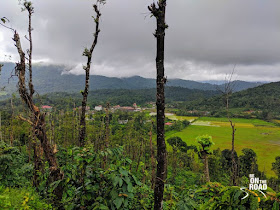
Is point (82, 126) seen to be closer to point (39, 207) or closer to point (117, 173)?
point (39, 207)

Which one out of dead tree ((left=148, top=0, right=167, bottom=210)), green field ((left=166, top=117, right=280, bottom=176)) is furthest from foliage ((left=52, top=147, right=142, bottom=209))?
green field ((left=166, top=117, right=280, bottom=176))

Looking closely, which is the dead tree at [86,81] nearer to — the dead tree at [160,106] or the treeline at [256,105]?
the dead tree at [160,106]

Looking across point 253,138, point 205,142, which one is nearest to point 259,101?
point 253,138

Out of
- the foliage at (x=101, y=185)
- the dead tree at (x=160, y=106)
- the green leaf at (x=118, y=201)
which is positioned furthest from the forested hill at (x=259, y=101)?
the green leaf at (x=118, y=201)

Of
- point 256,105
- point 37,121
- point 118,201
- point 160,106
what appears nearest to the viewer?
point 118,201

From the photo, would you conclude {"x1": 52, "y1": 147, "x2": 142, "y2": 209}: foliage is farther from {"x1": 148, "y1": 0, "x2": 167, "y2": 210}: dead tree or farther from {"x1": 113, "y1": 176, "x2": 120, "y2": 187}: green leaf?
{"x1": 148, "y1": 0, "x2": 167, "y2": 210}: dead tree

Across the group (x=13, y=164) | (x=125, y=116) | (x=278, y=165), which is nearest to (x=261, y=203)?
(x=13, y=164)

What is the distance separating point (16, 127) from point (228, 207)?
25324mm

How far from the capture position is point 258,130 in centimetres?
6178

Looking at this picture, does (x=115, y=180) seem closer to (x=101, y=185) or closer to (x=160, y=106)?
(x=101, y=185)

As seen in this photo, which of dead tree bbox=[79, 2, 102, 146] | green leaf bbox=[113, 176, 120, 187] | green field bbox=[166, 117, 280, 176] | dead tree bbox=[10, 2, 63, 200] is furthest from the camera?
green field bbox=[166, 117, 280, 176]

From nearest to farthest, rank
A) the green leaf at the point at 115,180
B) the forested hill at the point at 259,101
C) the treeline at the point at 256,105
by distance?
the green leaf at the point at 115,180 < the treeline at the point at 256,105 < the forested hill at the point at 259,101

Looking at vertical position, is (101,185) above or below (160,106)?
below

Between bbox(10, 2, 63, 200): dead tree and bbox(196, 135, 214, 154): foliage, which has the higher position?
bbox(10, 2, 63, 200): dead tree
